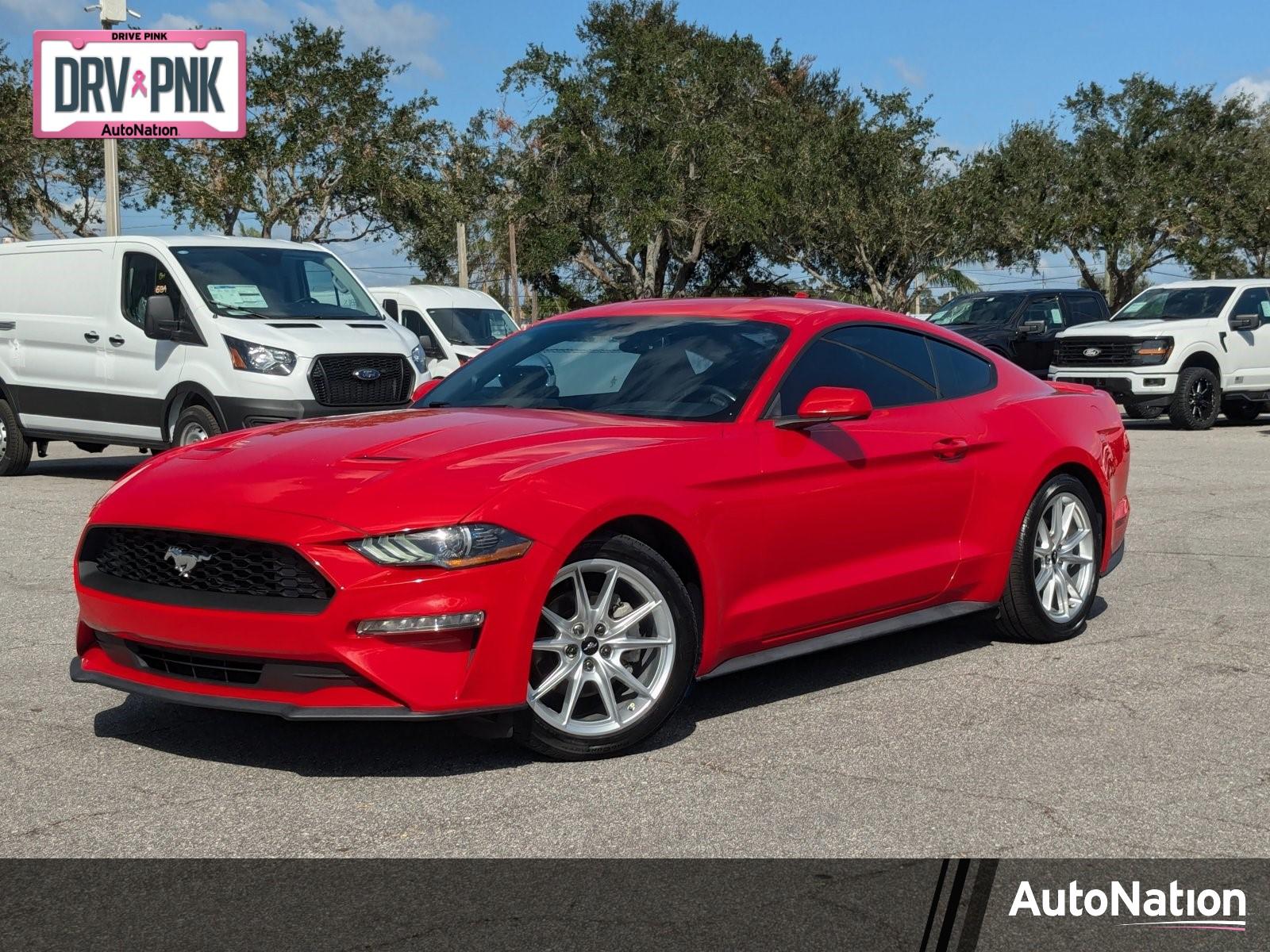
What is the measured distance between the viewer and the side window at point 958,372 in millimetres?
6680

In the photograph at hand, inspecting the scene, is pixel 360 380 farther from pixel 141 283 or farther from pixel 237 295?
pixel 141 283

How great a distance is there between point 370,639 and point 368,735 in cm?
84

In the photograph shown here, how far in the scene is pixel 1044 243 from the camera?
163 ft

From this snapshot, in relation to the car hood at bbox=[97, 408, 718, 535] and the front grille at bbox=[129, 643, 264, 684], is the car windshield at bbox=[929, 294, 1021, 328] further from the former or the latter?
the front grille at bbox=[129, 643, 264, 684]

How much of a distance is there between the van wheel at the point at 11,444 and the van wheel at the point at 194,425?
2.21m

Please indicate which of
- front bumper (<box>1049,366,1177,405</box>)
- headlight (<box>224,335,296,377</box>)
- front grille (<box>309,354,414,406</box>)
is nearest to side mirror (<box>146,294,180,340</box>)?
headlight (<box>224,335,296,377</box>)

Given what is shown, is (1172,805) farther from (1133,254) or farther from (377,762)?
(1133,254)

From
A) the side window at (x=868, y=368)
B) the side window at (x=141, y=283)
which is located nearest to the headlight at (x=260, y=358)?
the side window at (x=141, y=283)

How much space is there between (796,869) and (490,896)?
0.78m

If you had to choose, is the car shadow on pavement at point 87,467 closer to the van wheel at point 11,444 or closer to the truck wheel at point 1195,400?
the van wheel at point 11,444

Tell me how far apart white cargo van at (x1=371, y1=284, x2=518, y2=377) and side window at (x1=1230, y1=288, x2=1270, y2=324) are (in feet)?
32.8

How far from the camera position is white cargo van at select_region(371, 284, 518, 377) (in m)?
22.5

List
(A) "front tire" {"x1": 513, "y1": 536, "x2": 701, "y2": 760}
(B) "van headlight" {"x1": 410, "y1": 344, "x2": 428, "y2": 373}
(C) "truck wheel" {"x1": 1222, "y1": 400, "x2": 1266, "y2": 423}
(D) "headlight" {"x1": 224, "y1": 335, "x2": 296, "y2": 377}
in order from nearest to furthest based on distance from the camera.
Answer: (A) "front tire" {"x1": 513, "y1": 536, "x2": 701, "y2": 760}, (D) "headlight" {"x1": 224, "y1": 335, "x2": 296, "y2": 377}, (B) "van headlight" {"x1": 410, "y1": 344, "x2": 428, "y2": 373}, (C) "truck wheel" {"x1": 1222, "y1": 400, "x2": 1266, "y2": 423}

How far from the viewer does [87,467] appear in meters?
16.3
